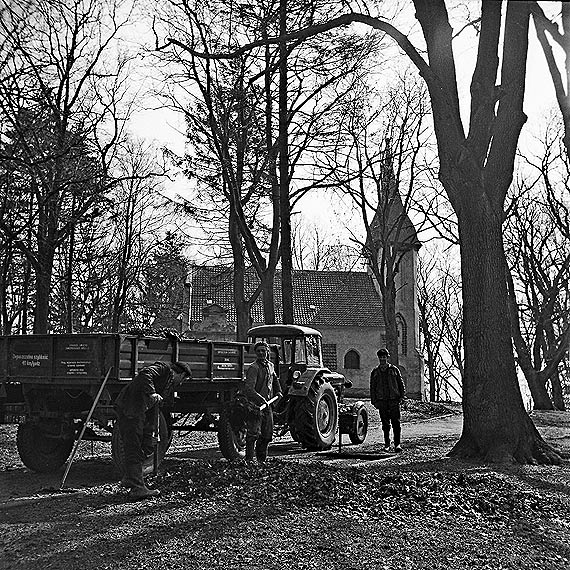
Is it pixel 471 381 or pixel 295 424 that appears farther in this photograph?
pixel 295 424

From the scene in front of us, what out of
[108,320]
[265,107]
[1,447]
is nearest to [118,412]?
[1,447]

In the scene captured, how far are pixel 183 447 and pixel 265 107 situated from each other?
35.3 ft

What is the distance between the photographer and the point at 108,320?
36.6 metres

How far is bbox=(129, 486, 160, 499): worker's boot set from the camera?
8.86 meters

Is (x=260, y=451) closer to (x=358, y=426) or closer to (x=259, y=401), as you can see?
(x=259, y=401)

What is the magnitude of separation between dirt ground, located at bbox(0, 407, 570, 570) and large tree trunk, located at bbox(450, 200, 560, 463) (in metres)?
0.71

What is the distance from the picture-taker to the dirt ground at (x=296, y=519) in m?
6.52

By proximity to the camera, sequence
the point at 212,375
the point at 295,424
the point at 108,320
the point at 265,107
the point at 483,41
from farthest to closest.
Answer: the point at 108,320
the point at 265,107
the point at 295,424
the point at 483,41
the point at 212,375

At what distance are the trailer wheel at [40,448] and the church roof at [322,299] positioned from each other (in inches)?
1416

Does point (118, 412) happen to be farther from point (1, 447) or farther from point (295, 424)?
point (1, 447)

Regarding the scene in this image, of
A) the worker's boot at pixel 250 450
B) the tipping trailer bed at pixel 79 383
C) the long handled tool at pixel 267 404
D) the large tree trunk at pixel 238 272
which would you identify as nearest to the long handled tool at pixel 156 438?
the tipping trailer bed at pixel 79 383

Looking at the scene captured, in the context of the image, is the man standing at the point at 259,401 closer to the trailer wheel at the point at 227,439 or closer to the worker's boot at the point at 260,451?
the worker's boot at the point at 260,451

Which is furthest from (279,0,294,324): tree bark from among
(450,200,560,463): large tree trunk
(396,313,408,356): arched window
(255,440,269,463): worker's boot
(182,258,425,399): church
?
(396,313,408,356): arched window

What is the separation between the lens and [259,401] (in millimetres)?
11930
